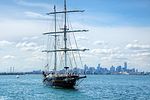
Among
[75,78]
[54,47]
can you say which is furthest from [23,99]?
[54,47]

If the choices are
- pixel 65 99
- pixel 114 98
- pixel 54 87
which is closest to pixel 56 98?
pixel 65 99

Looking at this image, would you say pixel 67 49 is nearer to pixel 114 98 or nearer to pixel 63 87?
pixel 63 87

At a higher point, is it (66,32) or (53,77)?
(66,32)

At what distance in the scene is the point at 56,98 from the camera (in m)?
73.7

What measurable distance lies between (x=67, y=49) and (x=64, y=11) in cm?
945

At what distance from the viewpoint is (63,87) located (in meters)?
95.1

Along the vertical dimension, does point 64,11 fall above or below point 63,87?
above

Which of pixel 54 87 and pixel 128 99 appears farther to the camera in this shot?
pixel 54 87

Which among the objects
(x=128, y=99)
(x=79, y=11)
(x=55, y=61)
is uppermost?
(x=79, y=11)

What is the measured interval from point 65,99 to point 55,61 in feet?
135

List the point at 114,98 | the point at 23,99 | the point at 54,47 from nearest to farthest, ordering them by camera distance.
A: the point at 23,99 → the point at 114,98 → the point at 54,47

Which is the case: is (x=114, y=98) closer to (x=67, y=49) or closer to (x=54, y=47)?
(x=67, y=49)

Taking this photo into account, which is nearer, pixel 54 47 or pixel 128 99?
pixel 128 99

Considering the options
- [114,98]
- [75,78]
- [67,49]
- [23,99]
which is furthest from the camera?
[67,49]
